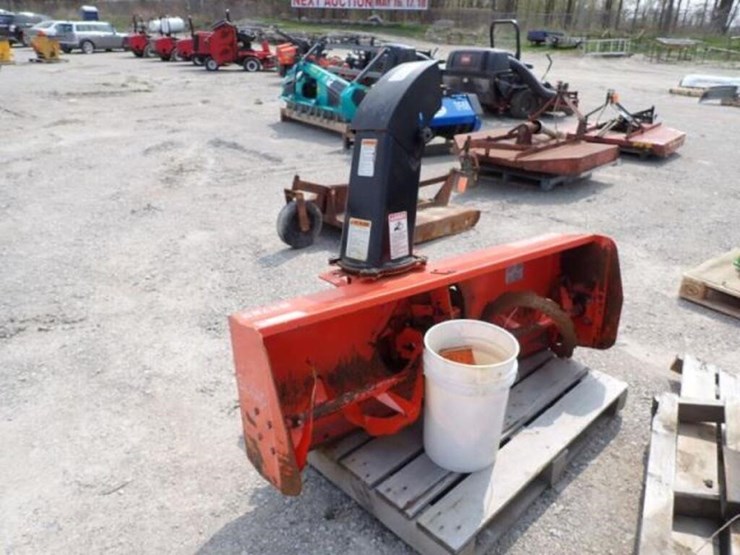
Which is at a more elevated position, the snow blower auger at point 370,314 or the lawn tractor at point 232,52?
the lawn tractor at point 232,52

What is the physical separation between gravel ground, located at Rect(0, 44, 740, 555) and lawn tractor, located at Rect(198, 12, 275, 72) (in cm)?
912

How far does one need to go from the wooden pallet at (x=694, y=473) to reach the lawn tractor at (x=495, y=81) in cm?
829

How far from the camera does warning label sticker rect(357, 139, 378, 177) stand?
89.0 inches

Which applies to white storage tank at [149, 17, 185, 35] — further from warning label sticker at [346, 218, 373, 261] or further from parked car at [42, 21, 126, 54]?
warning label sticker at [346, 218, 373, 261]

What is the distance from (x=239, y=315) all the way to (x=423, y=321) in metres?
0.87

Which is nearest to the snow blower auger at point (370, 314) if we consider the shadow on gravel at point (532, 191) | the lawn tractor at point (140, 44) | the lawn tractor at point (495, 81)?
the shadow on gravel at point (532, 191)

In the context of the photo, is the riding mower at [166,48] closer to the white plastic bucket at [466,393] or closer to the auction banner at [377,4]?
the auction banner at [377,4]

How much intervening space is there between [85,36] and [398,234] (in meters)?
25.4

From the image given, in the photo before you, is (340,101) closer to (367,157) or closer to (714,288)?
(714,288)

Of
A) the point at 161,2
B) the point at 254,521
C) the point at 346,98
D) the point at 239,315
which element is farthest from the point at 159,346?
the point at 161,2

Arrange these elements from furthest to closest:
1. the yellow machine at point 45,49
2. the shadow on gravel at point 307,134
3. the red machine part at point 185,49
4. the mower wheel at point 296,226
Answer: the yellow machine at point 45,49
the red machine part at point 185,49
the shadow on gravel at point 307,134
the mower wheel at point 296,226

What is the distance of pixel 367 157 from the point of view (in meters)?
2.29

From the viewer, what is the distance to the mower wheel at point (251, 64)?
691 inches

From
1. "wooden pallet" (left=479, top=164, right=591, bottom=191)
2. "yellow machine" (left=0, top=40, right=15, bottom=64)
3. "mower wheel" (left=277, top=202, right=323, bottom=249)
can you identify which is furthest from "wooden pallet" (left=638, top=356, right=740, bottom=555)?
"yellow machine" (left=0, top=40, right=15, bottom=64)
